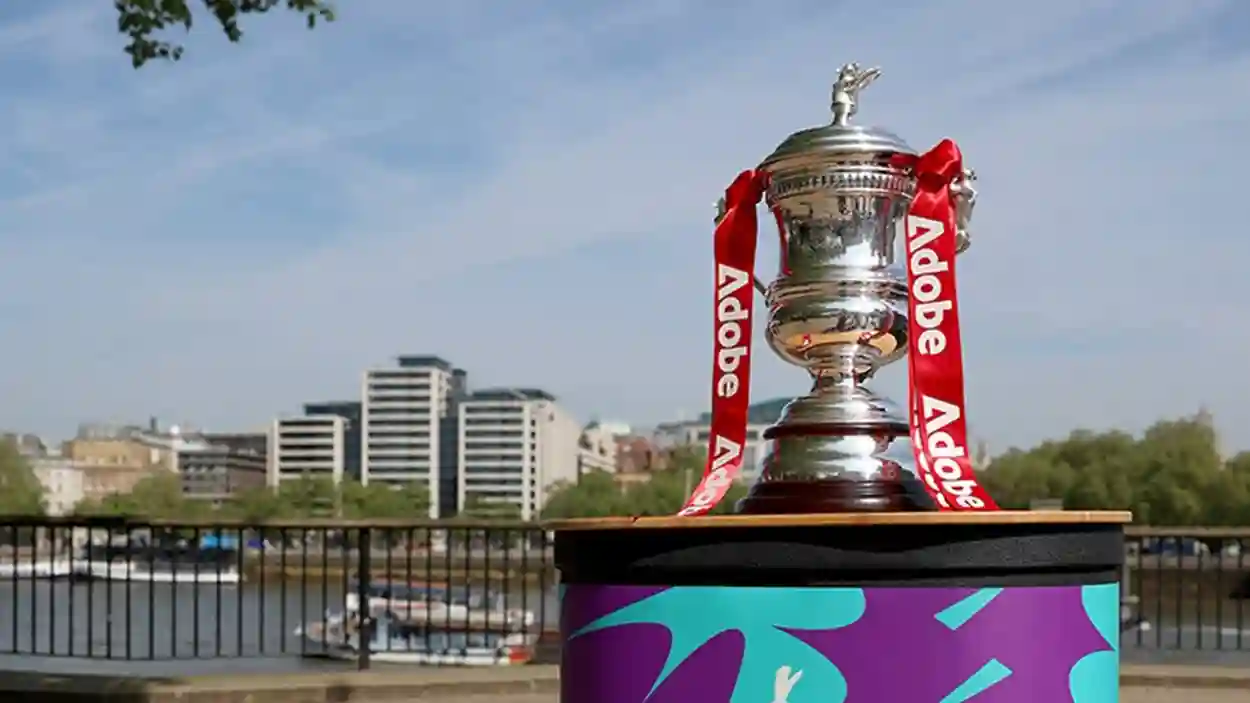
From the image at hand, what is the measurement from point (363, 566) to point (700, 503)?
4729mm

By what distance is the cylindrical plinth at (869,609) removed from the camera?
2105 mm

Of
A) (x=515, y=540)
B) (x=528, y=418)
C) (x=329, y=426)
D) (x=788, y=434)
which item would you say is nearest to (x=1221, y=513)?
(x=515, y=540)

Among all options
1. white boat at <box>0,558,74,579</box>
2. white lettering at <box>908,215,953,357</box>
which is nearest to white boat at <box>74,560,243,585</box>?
white boat at <box>0,558,74,579</box>

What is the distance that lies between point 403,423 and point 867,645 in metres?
151

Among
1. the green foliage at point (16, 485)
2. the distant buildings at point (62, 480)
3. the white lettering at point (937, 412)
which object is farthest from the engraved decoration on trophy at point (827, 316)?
the distant buildings at point (62, 480)

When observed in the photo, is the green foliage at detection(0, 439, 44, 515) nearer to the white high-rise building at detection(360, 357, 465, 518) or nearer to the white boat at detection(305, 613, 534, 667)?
the white high-rise building at detection(360, 357, 465, 518)

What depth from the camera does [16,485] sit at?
8469cm

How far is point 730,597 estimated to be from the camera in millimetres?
2178

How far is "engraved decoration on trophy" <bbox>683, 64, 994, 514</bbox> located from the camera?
2.71m

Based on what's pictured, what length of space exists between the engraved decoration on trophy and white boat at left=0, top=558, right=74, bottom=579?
5575 mm

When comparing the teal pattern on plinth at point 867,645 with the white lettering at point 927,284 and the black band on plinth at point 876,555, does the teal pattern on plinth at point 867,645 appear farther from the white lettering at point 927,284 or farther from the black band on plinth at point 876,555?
the white lettering at point 927,284

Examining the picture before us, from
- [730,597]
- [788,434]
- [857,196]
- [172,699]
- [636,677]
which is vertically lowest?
[172,699]

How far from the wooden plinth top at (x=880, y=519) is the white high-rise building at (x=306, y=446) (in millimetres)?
148781

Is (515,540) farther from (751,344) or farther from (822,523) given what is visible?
(822,523)
